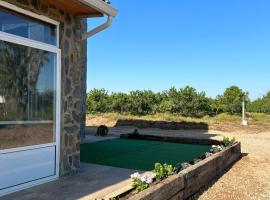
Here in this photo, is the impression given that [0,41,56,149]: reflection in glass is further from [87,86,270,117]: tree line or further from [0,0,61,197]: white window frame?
[87,86,270,117]: tree line

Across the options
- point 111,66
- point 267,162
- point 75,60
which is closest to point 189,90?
point 111,66

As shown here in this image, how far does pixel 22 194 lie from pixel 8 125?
966mm

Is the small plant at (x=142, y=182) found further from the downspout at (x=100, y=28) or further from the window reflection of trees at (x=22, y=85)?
the downspout at (x=100, y=28)

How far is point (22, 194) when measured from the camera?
502 centimetres

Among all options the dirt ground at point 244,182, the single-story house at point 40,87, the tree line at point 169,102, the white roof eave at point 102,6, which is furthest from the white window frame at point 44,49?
the tree line at point 169,102

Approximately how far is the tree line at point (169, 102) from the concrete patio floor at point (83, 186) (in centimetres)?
2283

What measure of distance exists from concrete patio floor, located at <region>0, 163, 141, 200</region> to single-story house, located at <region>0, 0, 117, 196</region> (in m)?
0.21

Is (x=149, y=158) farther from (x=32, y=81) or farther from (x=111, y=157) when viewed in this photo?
(x=32, y=81)

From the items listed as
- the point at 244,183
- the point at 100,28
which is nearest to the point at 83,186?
the point at 100,28

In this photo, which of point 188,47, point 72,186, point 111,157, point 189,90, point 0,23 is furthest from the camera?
point 188,47

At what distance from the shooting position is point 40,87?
5719mm

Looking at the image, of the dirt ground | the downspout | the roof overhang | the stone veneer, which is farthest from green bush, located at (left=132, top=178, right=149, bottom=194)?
the downspout

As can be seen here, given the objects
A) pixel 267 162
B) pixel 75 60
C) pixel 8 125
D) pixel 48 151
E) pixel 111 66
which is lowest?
pixel 267 162

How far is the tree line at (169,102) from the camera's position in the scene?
2930 centimetres
